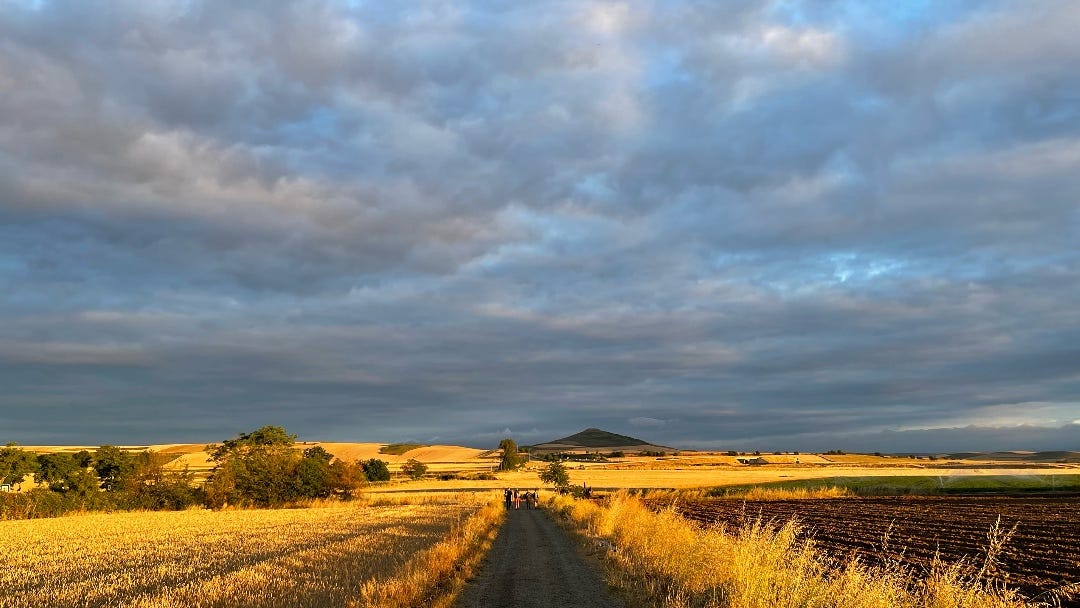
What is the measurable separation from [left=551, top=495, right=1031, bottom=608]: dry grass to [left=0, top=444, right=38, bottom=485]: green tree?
45.6 m

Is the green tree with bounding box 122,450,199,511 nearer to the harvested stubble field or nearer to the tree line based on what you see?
the tree line

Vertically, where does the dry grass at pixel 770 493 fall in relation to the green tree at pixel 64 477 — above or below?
below

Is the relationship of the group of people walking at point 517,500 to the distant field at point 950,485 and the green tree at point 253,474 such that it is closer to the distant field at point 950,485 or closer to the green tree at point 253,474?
the green tree at point 253,474

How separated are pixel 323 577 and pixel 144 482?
154 ft

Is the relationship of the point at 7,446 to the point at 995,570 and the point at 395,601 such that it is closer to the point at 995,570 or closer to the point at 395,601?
the point at 395,601

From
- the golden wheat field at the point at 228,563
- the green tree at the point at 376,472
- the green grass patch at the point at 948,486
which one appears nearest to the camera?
the golden wheat field at the point at 228,563

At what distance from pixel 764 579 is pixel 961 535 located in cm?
2431

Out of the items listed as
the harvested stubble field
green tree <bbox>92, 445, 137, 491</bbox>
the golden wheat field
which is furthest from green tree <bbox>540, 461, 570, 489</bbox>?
the golden wheat field

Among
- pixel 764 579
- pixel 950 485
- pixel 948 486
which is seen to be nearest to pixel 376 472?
pixel 948 486

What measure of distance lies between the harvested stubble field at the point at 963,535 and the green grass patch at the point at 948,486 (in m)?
19.2

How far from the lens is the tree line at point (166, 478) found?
47.9m

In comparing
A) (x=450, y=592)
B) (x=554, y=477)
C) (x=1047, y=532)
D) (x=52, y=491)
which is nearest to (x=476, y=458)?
(x=554, y=477)

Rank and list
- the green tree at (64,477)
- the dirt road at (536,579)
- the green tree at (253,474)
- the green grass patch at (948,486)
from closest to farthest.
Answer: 1. the dirt road at (536,579)
2. the green tree at (64,477)
3. the green tree at (253,474)
4. the green grass patch at (948,486)

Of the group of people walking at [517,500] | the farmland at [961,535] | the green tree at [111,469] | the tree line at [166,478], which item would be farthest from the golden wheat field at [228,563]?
the group of people walking at [517,500]
